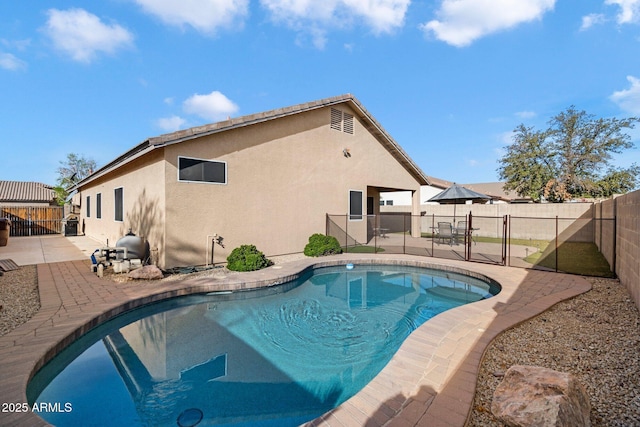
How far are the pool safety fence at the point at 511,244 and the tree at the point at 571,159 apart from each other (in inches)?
371

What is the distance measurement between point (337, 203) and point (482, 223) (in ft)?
35.3

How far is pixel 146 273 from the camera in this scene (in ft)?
23.2

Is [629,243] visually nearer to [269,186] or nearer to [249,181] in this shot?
[269,186]

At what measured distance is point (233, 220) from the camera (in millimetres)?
9047

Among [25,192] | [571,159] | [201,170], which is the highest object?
[571,159]

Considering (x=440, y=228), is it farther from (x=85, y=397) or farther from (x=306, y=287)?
(x=85, y=397)

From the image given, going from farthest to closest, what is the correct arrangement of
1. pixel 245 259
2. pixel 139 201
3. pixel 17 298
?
1. pixel 139 201
2. pixel 245 259
3. pixel 17 298

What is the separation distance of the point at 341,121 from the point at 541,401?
1141cm

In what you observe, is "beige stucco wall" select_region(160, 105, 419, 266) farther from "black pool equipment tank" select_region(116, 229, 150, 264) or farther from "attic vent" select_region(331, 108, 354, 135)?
"black pool equipment tank" select_region(116, 229, 150, 264)

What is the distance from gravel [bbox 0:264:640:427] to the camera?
8.33 feet

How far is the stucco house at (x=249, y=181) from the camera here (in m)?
7.95

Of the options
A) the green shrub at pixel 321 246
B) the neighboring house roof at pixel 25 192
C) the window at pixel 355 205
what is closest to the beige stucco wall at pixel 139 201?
the green shrub at pixel 321 246

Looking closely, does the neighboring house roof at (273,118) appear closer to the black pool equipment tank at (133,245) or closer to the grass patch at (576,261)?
the black pool equipment tank at (133,245)

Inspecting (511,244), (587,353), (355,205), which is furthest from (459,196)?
(587,353)
